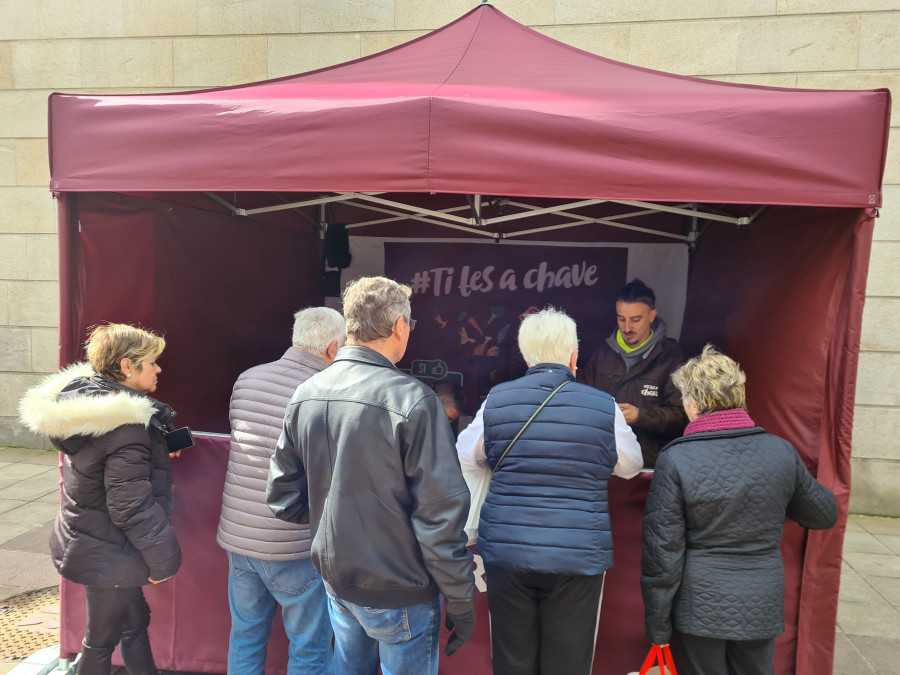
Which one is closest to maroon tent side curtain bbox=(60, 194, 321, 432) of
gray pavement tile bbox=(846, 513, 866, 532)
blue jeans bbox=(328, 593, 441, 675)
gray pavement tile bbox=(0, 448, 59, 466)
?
blue jeans bbox=(328, 593, 441, 675)

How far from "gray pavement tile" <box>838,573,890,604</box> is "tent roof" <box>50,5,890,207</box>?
276 centimetres

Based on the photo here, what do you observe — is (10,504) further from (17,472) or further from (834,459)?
(834,459)

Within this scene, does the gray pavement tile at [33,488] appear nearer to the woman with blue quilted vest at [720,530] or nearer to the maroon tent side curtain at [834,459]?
the woman with blue quilted vest at [720,530]

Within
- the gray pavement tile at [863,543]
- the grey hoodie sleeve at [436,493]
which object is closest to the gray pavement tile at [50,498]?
the grey hoodie sleeve at [436,493]

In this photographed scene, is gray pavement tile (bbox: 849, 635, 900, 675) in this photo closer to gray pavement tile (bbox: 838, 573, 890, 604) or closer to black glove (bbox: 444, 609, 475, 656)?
gray pavement tile (bbox: 838, 573, 890, 604)

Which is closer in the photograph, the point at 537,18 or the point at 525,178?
the point at 525,178

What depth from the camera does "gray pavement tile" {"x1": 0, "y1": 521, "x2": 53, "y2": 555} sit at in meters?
4.18

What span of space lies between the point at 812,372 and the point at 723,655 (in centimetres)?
110

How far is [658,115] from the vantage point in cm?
226

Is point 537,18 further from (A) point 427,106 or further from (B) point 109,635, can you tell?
(B) point 109,635

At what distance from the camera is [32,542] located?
4305mm

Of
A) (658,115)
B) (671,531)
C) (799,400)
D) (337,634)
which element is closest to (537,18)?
(658,115)

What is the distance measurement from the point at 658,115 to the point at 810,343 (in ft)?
3.54

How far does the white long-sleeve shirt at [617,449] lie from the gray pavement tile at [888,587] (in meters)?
2.76
